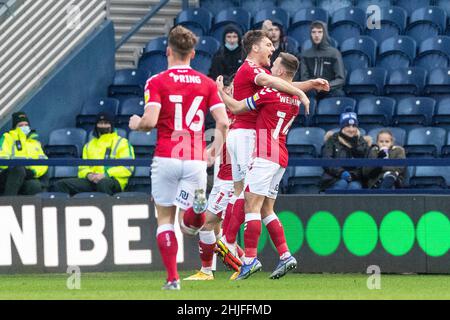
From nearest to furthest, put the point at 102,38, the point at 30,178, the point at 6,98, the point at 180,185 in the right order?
1. the point at 180,185
2. the point at 30,178
3. the point at 6,98
4. the point at 102,38

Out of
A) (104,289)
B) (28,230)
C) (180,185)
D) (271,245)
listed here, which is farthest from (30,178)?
(180,185)

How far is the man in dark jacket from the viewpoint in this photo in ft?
54.1

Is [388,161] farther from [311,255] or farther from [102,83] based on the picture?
[102,83]

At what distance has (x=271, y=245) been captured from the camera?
44.9 ft

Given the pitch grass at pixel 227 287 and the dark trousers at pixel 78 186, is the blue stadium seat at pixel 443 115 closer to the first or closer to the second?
the pitch grass at pixel 227 287

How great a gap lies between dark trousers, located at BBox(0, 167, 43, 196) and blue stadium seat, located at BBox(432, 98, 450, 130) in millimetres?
5074

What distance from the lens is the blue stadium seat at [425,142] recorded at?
611 inches

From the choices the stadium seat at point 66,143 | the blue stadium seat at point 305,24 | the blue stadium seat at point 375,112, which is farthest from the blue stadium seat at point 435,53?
the stadium seat at point 66,143

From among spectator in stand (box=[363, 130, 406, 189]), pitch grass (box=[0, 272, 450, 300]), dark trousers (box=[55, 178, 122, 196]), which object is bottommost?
pitch grass (box=[0, 272, 450, 300])

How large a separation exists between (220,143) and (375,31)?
318 inches

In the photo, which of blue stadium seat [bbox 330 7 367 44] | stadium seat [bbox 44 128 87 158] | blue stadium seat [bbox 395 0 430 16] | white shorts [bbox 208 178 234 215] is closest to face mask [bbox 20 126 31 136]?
stadium seat [bbox 44 128 87 158]

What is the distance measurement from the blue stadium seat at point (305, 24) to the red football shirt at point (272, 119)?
6248mm

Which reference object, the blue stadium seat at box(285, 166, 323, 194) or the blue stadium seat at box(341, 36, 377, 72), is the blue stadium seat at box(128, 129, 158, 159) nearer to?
the blue stadium seat at box(285, 166, 323, 194)

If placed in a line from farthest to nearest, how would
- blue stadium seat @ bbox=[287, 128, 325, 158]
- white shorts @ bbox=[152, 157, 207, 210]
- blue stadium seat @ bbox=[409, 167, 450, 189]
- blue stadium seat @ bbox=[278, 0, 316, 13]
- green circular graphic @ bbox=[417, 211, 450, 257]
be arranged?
blue stadium seat @ bbox=[278, 0, 316, 13]
blue stadium seat @ bbox=[287, 128, 325, 158]
blue stadium seat @ bbox=[409, 167, 450, 189]
green circular graphic @ bbox=[417, 211, 450, 257]
white shorts @ bbox=[152, 157, 207, 210]
